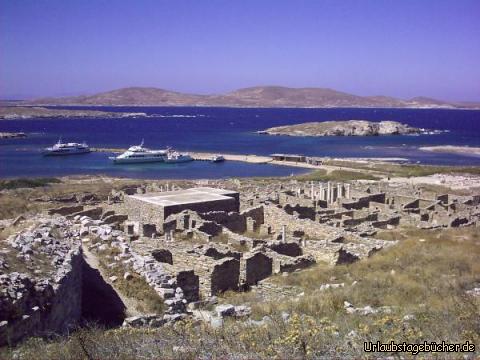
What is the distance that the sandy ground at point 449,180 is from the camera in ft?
143

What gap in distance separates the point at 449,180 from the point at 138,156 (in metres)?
44.5

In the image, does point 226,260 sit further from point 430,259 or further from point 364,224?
point 364,224

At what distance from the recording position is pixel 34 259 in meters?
10.3

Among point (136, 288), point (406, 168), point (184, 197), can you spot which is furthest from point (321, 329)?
point (406, 168)

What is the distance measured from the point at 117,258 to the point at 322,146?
8963cm

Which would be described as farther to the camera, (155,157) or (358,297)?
(155,157)

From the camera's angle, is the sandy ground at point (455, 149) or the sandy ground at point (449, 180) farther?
the sandy ground at point (455, 149)

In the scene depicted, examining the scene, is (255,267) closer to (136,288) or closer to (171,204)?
(136,288)

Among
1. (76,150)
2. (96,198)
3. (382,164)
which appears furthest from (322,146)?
(96,198)

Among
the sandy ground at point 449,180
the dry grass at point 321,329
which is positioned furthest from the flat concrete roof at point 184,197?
the sandy ground at point 449,180

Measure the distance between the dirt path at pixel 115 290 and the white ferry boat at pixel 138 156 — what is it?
198 feet

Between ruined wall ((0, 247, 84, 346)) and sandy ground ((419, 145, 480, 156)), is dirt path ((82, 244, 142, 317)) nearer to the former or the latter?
ruined wall ((0, 247, 84, 346))

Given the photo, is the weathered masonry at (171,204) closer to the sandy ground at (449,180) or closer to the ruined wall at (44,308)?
the ruined wall at (44,308)

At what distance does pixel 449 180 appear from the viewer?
47.5 meters
